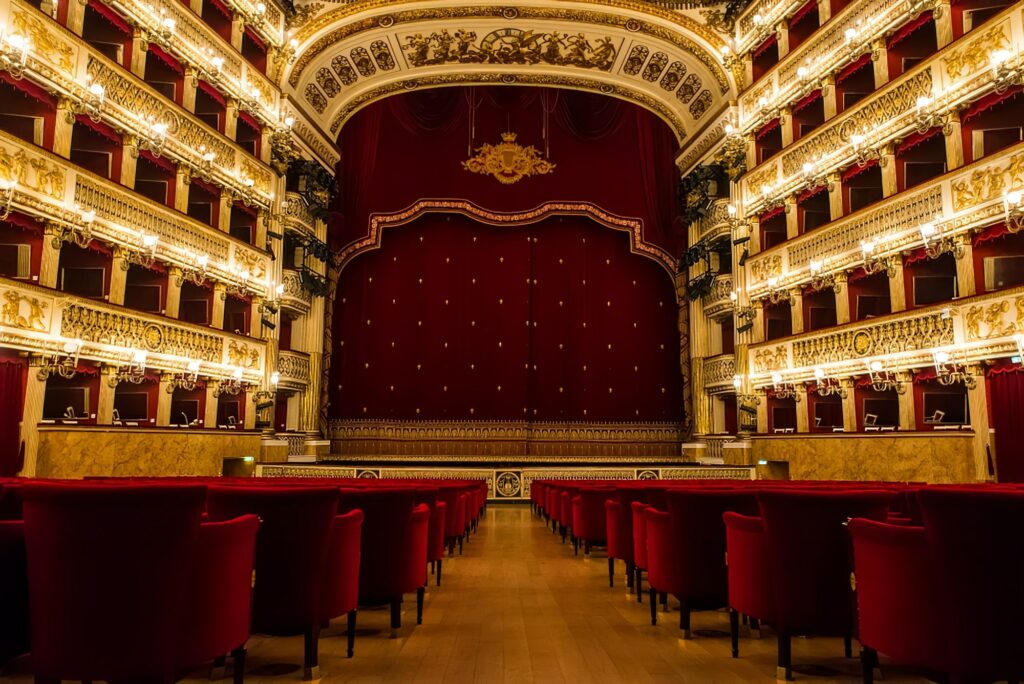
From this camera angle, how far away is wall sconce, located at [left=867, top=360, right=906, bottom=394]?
460 inches

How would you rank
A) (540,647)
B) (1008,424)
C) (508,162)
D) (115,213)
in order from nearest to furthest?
(540,647)
(1008,424)
(115,213)
(508,162)

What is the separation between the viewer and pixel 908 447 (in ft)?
35.5

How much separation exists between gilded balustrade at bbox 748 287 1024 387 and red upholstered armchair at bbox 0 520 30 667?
10690mm

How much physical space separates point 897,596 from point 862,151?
470 inches

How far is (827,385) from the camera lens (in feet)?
43.0

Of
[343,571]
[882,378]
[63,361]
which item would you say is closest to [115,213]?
[63,361]

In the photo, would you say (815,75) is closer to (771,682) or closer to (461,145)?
(461,145)

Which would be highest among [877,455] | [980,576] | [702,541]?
[877,455]

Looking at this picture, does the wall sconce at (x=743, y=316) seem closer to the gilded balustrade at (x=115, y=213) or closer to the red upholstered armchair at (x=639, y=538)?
the gilded balustrade at (x=115, y=213)

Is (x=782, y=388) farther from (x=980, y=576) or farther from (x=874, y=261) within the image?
(x=980, y=576)

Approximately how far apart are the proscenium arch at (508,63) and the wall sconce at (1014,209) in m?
7.82

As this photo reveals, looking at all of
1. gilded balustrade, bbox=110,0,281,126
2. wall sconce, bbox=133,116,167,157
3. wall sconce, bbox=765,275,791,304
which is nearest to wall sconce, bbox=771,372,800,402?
wall sconce, bbox=765,275,791,304

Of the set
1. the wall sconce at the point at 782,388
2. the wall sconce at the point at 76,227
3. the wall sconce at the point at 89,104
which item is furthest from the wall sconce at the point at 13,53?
the wall sconce at the point at 782,388

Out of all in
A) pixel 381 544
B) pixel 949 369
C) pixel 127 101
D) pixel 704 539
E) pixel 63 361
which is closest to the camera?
pixel 704 539
